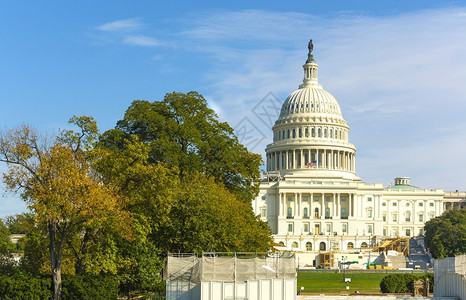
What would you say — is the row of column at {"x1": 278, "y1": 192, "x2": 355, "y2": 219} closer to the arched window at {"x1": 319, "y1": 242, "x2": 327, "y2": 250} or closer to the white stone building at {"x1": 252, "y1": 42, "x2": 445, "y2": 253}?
the white stone building at {"x1": 252, "y1": 42, "x2": 445, "y2": 253}

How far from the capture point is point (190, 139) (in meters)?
71.6

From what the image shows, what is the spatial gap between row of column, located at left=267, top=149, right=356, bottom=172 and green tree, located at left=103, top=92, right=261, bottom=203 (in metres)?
106


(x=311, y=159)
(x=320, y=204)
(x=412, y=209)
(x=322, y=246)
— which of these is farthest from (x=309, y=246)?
(x=412, y=209)

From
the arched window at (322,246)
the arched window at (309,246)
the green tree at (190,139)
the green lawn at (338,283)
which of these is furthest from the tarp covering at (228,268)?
the arched window at (322,246)

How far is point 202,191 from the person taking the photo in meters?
59.7

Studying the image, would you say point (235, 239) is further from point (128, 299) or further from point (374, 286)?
point (374, 286)

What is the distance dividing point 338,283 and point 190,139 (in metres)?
25.9

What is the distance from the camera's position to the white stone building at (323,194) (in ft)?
556

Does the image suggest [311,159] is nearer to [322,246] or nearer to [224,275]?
[322,246]

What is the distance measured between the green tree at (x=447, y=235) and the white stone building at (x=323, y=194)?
59.2ft

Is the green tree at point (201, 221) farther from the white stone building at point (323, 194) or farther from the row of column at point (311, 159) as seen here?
the row of column at point (311, 159)

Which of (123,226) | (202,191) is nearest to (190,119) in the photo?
(202,191)

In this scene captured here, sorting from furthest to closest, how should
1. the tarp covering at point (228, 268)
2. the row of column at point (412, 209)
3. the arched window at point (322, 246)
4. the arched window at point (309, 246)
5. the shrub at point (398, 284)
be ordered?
1. the row of column at point (412, 209)
2. the arched window at point (322, 246)
3. the arched window at point (309, 246)
4. the shrub at point (398, 284)
5. the tarp covering at point (228, 268)

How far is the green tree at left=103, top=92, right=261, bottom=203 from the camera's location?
7000cm
